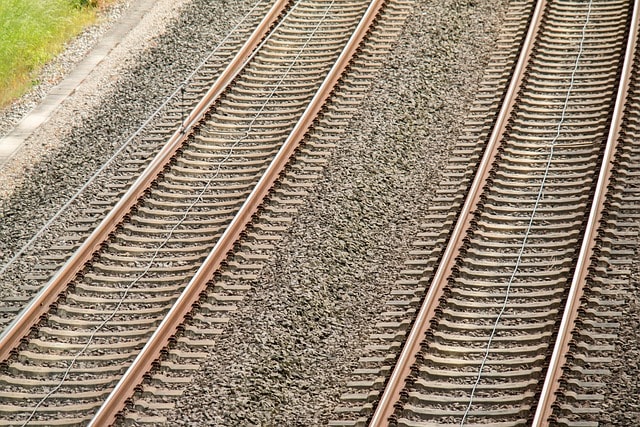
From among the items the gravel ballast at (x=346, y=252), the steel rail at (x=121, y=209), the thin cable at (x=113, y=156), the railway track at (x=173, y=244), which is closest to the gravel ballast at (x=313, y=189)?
the gravel ballast at (x=346, y=252)

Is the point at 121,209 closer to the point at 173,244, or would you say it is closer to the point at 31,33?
the point at 173,244

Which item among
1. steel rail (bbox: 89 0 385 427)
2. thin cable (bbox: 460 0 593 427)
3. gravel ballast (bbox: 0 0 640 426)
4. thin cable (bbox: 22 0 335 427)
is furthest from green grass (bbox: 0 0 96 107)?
thin cable (bbox: 460 0 593 427)

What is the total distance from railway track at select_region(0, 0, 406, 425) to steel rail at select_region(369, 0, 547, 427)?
1872mm

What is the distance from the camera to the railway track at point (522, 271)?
8516 millimetres

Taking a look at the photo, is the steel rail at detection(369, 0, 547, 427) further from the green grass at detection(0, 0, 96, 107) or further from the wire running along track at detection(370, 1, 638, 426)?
the green grass at detection(0, 0, 96, 107)

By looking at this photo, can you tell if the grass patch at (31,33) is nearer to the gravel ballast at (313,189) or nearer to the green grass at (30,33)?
the green grass at (30,33)

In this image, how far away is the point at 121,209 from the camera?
1111cm

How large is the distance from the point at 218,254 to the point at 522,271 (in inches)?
125

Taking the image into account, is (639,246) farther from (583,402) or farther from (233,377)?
(233,377)

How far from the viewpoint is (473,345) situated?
362 inches

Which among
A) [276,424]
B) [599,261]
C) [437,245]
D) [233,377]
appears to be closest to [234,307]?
[233,377]

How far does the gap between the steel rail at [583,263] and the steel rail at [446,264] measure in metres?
1.23

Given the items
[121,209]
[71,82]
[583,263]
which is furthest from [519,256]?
[71,82]

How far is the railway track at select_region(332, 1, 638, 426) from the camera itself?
8.52 meters
